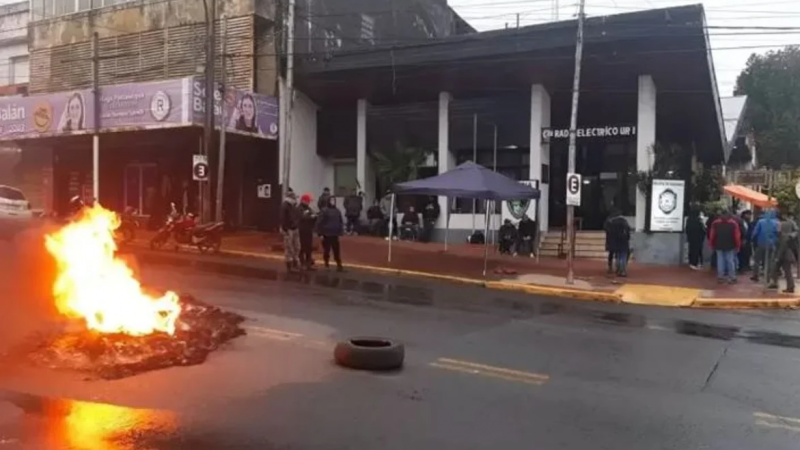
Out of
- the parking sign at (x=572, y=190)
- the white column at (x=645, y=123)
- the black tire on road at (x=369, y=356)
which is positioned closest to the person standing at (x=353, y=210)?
the white column at (x=645, y=123)

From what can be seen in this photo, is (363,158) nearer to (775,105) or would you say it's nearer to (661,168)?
(661,168)

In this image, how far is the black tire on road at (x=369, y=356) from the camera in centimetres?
782

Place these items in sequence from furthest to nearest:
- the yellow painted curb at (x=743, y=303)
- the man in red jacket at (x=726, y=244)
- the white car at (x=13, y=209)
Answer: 1. the white car at (x=13, y=209)
2. the man in red jacket at (x=726, y=244)
3. the yellow painted curb at (x=743, y=303)

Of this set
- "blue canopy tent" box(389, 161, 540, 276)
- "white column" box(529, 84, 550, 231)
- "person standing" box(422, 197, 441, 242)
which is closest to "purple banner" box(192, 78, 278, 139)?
"person standing" box(422, 197, 441, 242)

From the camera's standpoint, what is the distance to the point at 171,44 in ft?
93.9

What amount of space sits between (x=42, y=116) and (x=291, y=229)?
15621 millimetres

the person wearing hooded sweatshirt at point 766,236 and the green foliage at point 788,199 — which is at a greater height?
the green foliage at point 788,199

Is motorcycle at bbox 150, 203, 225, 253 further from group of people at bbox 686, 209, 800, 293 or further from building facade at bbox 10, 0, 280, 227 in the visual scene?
group of people at bbox 686, 209, 800, 293

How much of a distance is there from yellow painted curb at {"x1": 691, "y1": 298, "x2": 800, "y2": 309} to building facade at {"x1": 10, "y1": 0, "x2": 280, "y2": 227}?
1588cm

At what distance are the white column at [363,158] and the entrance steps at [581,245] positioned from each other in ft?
23.7

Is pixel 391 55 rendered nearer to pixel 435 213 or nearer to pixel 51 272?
pixel 435 213

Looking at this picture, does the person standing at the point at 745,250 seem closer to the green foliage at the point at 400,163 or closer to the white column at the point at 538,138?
the white column at the point at 538,138

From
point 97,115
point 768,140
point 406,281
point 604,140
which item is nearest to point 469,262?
point 406,281

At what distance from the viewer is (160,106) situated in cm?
2403
